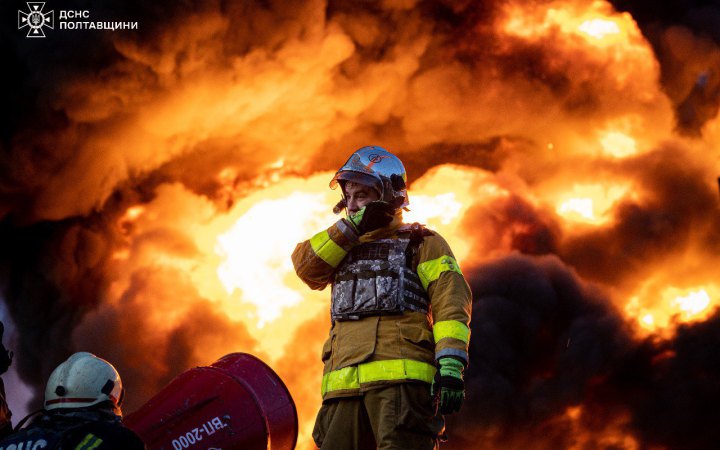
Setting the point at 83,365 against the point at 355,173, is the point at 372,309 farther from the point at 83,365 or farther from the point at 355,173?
the point at 83,365

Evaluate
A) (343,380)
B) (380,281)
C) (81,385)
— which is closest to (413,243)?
(380,281)

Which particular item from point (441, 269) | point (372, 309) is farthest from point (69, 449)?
point (441, 269)

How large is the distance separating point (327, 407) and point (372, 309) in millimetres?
532

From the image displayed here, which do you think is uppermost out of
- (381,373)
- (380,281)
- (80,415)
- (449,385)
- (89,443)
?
(380,281)

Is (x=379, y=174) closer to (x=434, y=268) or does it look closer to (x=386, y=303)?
(x=434, y=268)

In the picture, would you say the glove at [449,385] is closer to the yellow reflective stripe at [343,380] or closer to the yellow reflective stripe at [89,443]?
the yellow reflective stripe at [343,380]

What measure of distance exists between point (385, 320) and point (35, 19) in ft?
46.2

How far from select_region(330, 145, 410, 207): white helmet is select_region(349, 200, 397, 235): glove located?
8.5 inches

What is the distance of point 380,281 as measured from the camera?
13.4ft

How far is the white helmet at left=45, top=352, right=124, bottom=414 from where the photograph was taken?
12.1 feet

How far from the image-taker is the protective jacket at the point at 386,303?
12.8ft

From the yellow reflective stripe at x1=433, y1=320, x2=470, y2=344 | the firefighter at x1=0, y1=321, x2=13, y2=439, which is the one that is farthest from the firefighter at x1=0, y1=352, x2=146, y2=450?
the yellow reflective stripe at x1=433, y1=320, x2=470, y2=344

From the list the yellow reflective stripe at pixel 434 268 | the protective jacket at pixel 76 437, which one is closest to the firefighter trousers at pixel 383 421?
the yellow reflective stripe at pixel 434 268

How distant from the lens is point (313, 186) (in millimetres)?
18281
